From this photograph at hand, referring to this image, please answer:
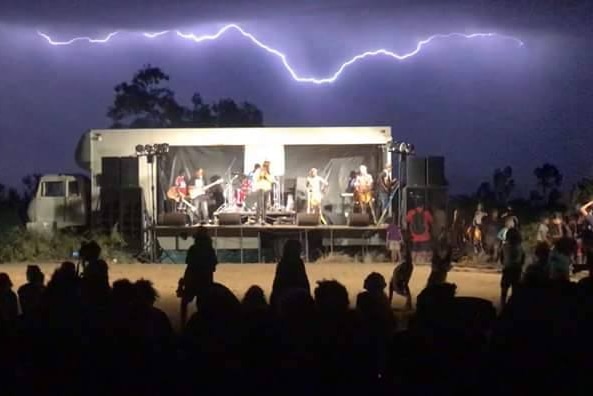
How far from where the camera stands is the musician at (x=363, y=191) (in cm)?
2406

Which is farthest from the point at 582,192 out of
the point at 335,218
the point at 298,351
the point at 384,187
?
the point at 298,351

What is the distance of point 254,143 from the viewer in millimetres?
25062

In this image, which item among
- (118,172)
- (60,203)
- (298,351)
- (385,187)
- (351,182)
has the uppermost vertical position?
(118,172)

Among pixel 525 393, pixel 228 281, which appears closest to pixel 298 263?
pixel 525 393

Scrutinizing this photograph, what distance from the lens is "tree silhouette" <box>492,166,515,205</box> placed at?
33.2 m

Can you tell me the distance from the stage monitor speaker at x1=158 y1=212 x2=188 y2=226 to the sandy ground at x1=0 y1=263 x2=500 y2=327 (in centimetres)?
153

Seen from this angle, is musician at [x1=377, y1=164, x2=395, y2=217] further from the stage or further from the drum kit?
the drum kit

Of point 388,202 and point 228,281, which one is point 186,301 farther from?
point 388,202

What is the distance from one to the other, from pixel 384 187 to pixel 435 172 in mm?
1214

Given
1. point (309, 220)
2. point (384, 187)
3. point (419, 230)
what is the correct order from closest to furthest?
point (419, 230), point (309, 220), point (384, 187)

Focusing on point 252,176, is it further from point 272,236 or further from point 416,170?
point 416,170

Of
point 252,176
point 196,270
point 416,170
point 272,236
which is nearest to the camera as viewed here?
point 196,270

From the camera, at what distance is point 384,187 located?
2388 centimetres

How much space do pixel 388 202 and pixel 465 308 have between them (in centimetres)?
1826
